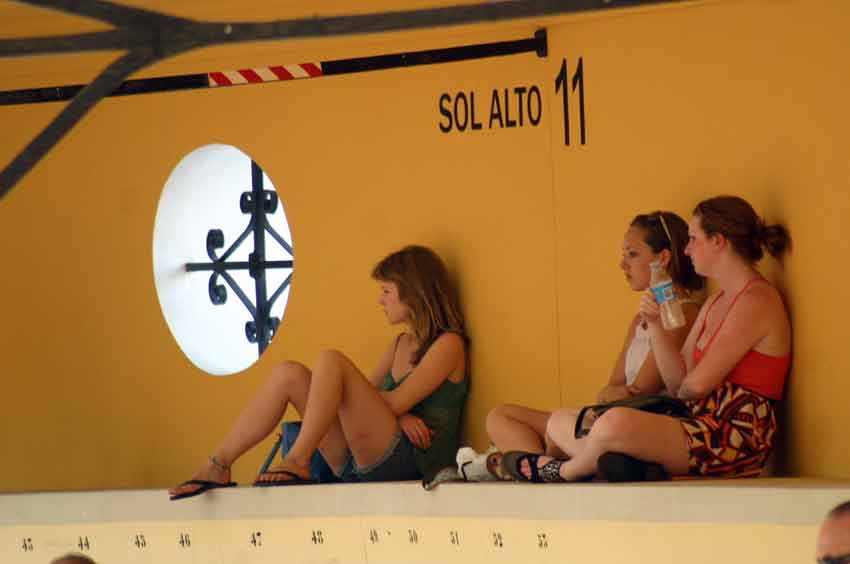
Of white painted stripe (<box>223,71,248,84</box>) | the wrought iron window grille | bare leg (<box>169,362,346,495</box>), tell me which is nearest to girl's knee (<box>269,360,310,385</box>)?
bare leg (<box>169,362,346,495</box>)

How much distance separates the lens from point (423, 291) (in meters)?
5.53

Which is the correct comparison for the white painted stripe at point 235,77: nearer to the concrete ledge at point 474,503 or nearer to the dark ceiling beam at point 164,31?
the concrete ledge at point 474,503

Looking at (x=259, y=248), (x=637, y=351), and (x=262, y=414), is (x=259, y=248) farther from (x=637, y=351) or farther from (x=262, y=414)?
(x=637, y=351)

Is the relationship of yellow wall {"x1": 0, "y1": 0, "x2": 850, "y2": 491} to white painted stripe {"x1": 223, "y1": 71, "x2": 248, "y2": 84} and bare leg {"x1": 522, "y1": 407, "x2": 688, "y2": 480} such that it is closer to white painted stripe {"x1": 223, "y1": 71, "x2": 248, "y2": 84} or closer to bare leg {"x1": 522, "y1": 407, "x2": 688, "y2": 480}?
white painted stripe {"x1": 223, "y1": 71, "x2": 248, "y2": 84}

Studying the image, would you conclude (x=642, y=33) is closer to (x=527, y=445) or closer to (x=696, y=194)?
(x=696, y=194)

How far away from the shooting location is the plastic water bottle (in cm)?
444

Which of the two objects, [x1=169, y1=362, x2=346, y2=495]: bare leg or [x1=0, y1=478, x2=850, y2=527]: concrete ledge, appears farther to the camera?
[x1=169, y1=362, x2=346, y2=495]: bare leg

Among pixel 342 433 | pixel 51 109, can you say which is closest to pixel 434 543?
pixel 342 433

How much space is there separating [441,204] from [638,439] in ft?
5.95

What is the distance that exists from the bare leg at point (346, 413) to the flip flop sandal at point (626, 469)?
1168 millimetres

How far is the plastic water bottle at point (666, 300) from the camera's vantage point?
4438mm

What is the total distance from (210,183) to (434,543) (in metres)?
2.39

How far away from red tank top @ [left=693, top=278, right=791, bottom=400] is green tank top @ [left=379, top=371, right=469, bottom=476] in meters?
1.35

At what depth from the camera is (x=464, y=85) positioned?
5668 millimetres
